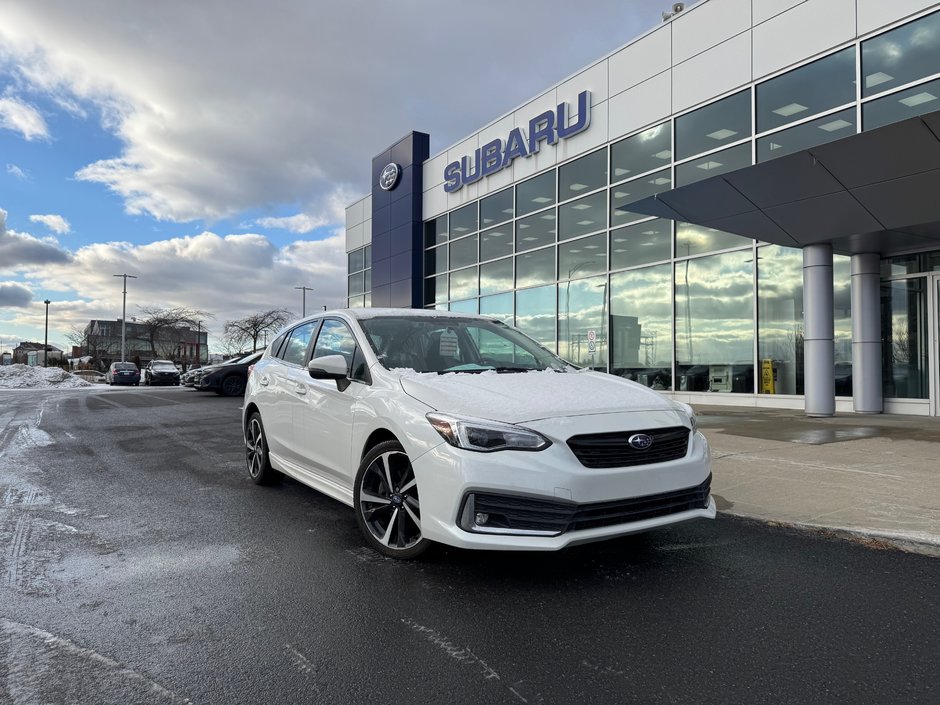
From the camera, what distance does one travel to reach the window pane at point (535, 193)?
19.4 meters

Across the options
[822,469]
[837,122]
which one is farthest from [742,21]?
[822,469]

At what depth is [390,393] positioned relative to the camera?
4055 millimetres

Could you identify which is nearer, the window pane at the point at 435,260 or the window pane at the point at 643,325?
the window pane at the point at 643,325

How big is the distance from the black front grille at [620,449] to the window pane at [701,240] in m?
12.3

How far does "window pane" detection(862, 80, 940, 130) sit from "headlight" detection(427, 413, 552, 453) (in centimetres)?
1090

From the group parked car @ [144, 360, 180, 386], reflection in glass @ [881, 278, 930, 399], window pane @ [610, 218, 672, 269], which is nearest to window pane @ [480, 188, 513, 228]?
window pane @ [610, 218, 672, 269]

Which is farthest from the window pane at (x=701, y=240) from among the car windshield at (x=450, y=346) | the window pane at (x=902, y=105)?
the car windshield at (x=450, y=346)

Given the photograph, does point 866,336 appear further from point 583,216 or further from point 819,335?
point 583,216

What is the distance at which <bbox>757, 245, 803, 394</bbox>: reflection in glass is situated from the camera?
44.6ft

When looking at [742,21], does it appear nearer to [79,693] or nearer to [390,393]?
[390,393]

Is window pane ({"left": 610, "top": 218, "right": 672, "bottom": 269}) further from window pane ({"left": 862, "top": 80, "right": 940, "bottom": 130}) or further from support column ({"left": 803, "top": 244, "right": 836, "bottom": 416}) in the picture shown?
window pane ({"left": 862, "top": 80, "right": 940, "bottom": 130})

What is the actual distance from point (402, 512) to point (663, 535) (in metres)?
1.97

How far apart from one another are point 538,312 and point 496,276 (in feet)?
8.38

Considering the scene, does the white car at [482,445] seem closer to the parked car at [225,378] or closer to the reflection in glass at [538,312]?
the reflection in glass at [538,312]
